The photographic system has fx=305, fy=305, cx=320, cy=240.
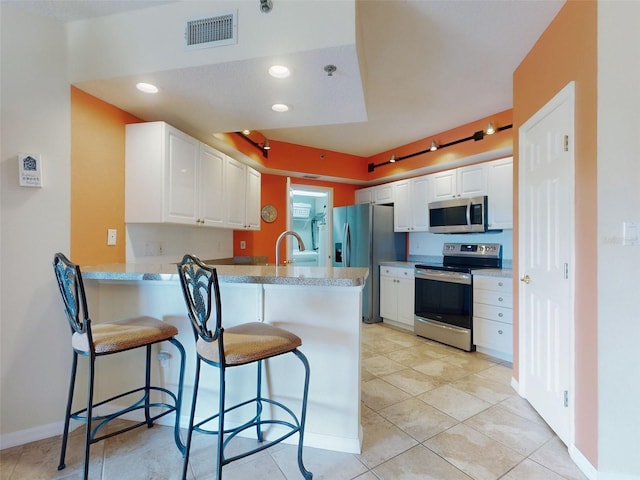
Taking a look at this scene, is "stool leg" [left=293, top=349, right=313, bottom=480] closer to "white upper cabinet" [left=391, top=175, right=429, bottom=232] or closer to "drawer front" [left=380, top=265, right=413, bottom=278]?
"drawer front" [left=380, top=265, right=413, bottom=278]

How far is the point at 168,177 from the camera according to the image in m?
2.37

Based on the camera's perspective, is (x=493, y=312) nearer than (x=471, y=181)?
Yes

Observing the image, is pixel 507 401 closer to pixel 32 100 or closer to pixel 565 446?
pixel 565 446

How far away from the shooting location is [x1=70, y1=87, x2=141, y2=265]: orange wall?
2006 millimetres

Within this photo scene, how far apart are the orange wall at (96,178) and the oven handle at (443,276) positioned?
3141 millimetres

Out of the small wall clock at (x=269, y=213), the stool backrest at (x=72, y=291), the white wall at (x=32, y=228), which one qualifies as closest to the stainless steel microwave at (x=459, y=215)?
the small wall clock at (x=269, y=213)

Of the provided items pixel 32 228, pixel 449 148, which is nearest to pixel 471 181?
pixel 449 148

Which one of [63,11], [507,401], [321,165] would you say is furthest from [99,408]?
[321,165]

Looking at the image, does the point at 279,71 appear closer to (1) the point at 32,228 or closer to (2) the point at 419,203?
(1) the point at 32,228

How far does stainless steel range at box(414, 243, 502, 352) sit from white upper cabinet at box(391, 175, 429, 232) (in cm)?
55

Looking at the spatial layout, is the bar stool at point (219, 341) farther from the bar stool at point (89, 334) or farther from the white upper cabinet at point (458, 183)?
the white upper cabinet at point (458, 183)

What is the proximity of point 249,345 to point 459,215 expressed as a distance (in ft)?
10.5

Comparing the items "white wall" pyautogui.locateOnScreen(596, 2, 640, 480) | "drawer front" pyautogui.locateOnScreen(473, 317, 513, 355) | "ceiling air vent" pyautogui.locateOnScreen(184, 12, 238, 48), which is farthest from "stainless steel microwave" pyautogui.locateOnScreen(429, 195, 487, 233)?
"ceiling air vent" pyautogui.locateOnScreen(184, 12, 238, 48)

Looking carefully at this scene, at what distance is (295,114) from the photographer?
247 centimetres
